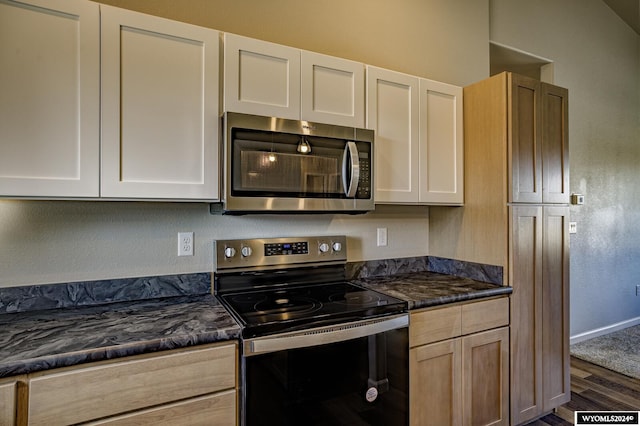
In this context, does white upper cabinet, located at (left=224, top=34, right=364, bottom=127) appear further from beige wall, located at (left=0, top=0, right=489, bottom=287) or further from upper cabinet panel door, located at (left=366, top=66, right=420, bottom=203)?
beige wall, located at (left=0, top=0, right=489, bottom=287)

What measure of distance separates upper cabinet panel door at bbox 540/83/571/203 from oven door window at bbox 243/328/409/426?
1.31 m

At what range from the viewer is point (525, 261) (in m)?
2.06

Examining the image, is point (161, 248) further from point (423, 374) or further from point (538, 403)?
point (538, 403)

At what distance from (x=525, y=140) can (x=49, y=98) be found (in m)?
2.27

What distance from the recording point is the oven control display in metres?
1.94

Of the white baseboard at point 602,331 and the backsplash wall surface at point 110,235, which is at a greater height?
the backsplash wall surface at point 110,235

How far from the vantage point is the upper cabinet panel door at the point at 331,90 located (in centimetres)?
178

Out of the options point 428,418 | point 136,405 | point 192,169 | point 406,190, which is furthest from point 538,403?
point 192,169

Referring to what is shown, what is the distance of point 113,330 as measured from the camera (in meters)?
1.27

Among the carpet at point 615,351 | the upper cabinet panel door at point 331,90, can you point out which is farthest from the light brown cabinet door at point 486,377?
the carpet at point 615,351

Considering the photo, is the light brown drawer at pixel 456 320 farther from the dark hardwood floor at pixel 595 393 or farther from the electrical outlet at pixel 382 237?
the dark hardwood floor at pixel 595 393

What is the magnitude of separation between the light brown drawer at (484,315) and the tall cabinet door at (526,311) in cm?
7

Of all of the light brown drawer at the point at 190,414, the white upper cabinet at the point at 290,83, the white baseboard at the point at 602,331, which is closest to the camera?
the light brown drawer at the point at 190,414

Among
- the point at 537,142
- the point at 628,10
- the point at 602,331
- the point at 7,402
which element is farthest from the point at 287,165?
the point at 628,10
